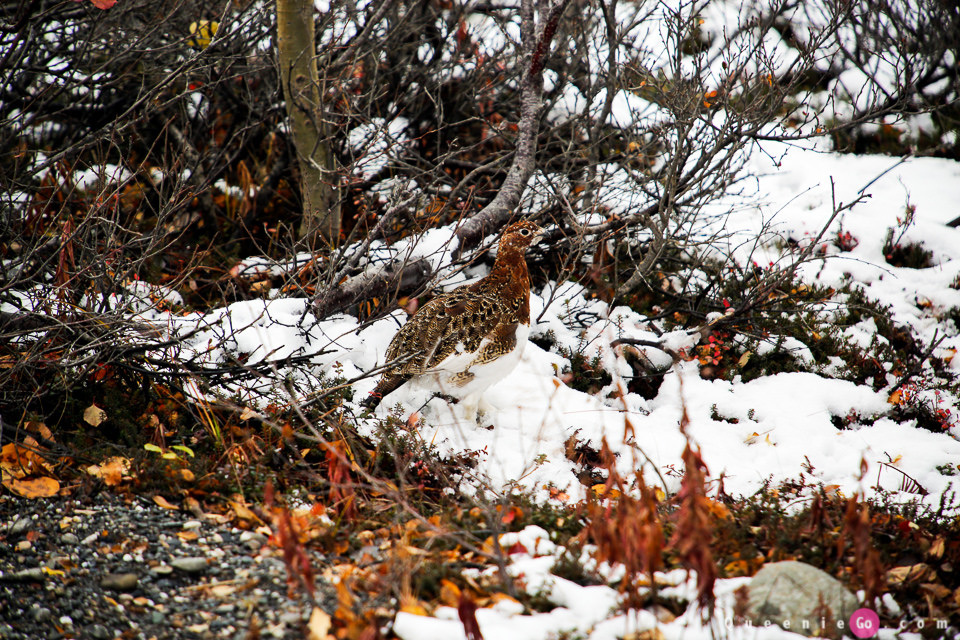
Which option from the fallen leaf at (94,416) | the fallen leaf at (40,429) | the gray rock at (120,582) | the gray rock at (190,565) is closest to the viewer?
the gray rock at (120,582)

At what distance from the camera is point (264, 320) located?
179 inches

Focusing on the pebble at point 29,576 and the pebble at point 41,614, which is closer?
the pebble at point 41,614

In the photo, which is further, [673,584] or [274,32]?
[274,32]

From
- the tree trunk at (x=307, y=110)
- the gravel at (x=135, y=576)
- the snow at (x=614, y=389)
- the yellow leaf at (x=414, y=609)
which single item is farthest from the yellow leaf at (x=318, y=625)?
the tree trunk at (x=307, y=110)

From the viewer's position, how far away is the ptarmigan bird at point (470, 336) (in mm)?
3996

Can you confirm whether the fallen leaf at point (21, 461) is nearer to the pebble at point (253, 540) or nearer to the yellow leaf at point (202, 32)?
the pebble at point (253, 540)

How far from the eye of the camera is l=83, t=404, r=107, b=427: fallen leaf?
142 inches

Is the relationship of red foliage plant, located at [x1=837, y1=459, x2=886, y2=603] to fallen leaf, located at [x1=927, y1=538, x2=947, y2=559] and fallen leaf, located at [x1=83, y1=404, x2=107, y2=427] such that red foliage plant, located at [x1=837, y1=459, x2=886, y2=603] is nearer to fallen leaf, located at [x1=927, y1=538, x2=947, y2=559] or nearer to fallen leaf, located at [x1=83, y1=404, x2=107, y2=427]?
fallen leaf, located at [x1=927, y1=538, x2=947, y2=559]

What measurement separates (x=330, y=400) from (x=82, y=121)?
3.89 metres

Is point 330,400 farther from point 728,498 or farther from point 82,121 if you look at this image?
point 82,121

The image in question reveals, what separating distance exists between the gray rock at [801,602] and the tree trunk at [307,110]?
137 inches

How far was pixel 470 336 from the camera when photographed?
4020mm

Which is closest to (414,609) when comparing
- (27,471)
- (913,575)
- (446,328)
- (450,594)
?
(450,594)

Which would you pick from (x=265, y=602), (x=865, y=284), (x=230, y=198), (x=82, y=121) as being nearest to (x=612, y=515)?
(x=265, y=602)
